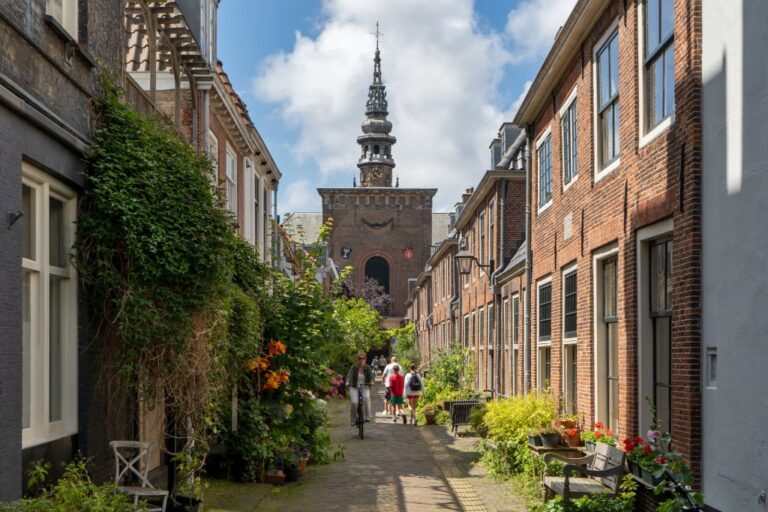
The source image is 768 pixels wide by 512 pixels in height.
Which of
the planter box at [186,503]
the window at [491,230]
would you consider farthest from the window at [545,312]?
the planter box at [186,503]

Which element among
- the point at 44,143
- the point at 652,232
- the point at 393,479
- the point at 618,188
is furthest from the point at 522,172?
the point at 44,143

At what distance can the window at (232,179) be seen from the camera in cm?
1681

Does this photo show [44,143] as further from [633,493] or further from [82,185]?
[633,493]

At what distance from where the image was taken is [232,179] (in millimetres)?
17516

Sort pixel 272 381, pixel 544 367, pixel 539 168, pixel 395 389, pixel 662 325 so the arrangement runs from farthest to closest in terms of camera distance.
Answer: pixel 395 389
pixel 539 168
pixel 544 367
pixel 272 381
pixel 662 325

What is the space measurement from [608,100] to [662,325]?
3147mm

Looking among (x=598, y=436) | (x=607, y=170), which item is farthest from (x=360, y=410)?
(x=607, y=170)

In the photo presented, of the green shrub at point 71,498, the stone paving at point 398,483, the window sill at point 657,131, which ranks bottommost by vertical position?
the stone paving at point 398,483

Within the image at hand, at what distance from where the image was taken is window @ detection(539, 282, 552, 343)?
51.3 feet

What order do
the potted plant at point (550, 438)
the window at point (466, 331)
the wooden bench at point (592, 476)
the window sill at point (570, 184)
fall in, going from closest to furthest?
the wooden bench at point (592, 476), the potted plant at point (550, 438), the window sill at point (570, 184), the window at point (466, 331)

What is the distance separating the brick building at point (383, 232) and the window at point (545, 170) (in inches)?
2093

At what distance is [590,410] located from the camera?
40.6 feet

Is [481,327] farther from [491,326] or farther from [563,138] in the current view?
[563,138]

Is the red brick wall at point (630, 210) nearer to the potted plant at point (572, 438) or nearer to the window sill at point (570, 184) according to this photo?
the window sill at point (570, 184)
